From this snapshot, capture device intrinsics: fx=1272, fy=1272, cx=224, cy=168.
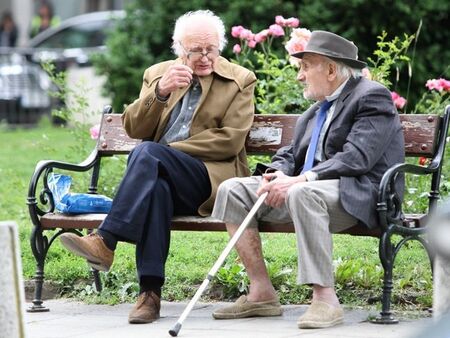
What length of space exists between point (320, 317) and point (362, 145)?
0.84 metres

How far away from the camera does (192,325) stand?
6121mm

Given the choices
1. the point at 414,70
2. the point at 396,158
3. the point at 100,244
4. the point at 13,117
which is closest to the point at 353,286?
the point at 396,158

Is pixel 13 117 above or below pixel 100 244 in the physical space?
below

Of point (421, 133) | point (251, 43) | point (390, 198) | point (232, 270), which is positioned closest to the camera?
point (390, 198)

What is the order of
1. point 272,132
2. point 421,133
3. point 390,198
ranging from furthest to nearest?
point 272,132 → point 421,133 → point 390,198

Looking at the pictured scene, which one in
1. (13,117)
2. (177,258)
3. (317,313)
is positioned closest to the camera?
(317,313)

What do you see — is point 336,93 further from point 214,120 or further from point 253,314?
point 253,314

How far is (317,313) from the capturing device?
5922mm

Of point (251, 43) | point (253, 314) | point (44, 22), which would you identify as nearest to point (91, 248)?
point (253, 314)

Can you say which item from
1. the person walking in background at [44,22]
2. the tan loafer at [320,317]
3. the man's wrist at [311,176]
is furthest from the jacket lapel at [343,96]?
the person walking in background at [44,22]

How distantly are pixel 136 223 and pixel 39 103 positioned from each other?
551 inches

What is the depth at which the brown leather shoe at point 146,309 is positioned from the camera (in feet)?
20.6

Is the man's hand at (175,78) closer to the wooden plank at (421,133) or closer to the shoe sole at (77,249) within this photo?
the shoe sole at (77,249)

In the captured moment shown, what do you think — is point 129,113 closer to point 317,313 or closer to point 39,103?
point 317,313
